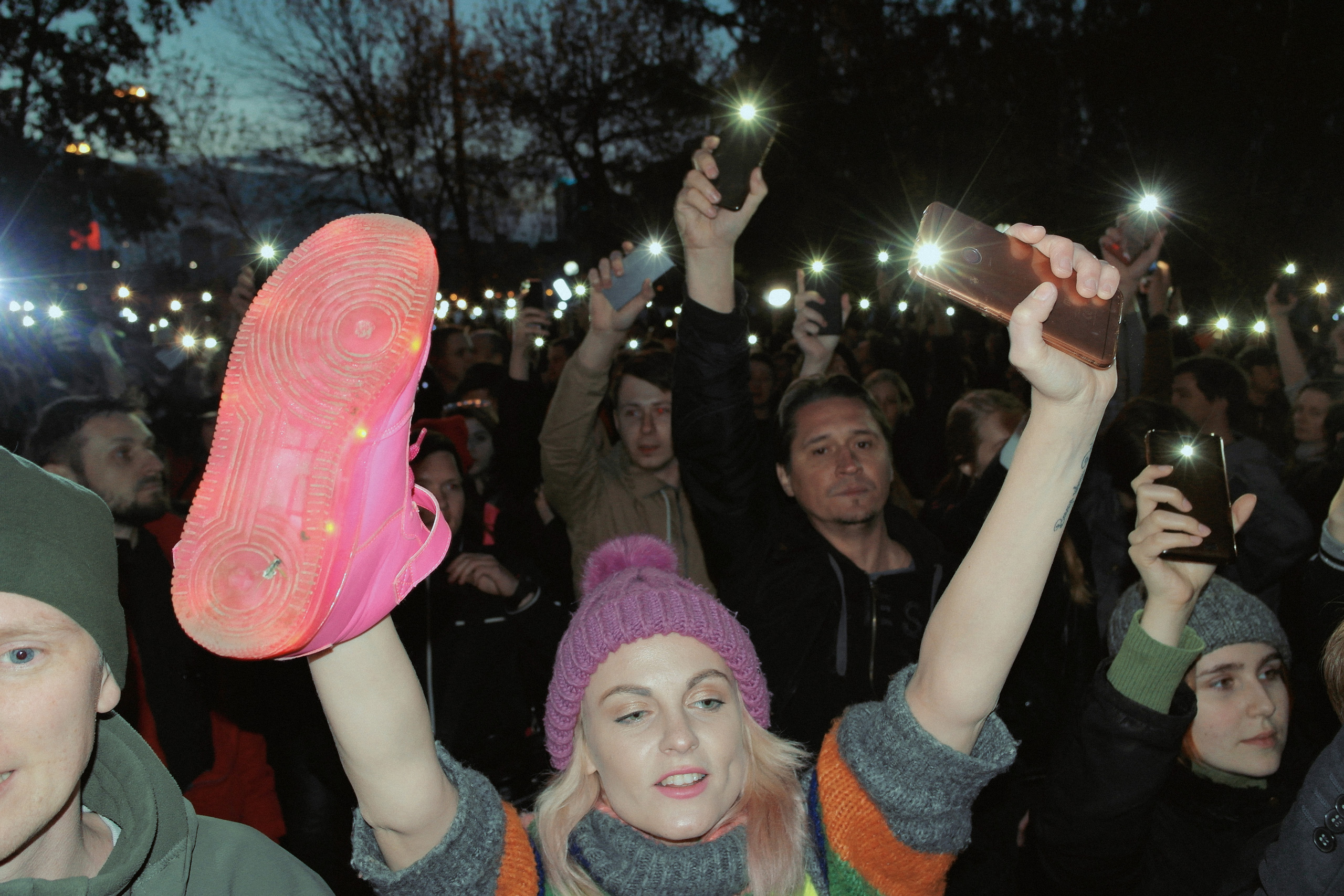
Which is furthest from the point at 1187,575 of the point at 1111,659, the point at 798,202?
the point at 798,202

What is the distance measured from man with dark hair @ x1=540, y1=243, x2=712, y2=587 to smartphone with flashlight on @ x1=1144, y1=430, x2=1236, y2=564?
1.76 metres

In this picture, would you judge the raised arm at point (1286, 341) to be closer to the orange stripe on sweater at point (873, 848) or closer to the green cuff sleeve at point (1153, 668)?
the green cuff sleeve at point (1153, 668)

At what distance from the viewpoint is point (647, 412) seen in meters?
3.98

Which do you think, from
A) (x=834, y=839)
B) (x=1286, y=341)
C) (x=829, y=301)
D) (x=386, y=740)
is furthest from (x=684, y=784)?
(x=1286, y=341)

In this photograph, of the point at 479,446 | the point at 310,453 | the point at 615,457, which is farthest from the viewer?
the point at 479,446

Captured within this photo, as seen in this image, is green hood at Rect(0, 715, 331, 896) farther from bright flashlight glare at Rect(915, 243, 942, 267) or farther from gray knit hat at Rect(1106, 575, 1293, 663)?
gray knit hat at Rect(1106, 575, 1293, 663)

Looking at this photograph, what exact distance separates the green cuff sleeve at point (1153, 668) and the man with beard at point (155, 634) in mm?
Answer: 2798

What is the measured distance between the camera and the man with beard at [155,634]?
2.99m

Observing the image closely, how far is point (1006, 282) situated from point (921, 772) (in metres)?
0.82

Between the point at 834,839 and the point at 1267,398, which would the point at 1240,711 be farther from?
the point at 1267,398

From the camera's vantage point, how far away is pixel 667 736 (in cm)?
180

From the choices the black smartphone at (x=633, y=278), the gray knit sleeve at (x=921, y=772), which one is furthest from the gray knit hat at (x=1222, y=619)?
the black smartphone at (x=633, y=278)

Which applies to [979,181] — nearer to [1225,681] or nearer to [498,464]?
[498,464]

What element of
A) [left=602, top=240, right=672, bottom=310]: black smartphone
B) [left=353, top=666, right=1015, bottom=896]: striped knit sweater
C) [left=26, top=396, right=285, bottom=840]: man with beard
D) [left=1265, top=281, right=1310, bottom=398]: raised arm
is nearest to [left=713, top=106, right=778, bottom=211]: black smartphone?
[left=602, top=240, right=672, bottom=310]: black smartphone
